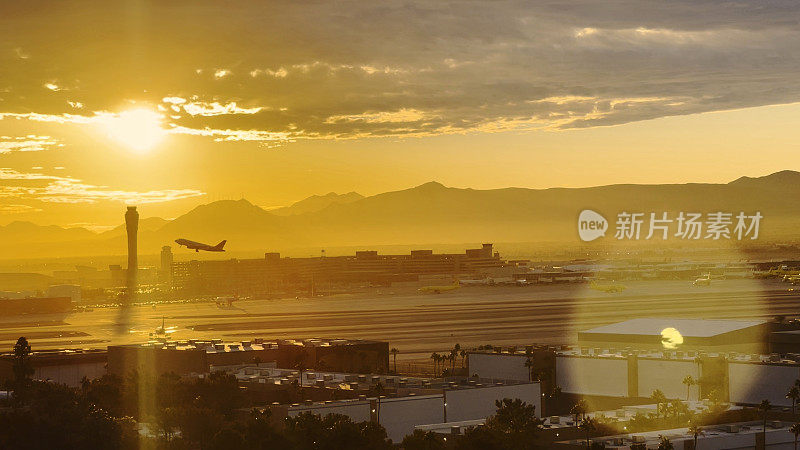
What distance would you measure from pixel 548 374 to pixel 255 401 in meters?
26.2

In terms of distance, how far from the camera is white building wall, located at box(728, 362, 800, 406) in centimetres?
8662

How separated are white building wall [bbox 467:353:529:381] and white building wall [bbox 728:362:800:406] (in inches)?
729

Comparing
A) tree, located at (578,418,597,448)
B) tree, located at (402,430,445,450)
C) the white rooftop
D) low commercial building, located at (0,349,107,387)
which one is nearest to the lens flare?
the white rooftop

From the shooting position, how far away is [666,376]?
93188 millimetres

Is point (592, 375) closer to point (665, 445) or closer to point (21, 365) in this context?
point (665, 445)

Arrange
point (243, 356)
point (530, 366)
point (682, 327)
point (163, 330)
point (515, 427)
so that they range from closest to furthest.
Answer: point (515, 427) < point (530, 366) < point (243, 356) < point (682, 327) < point (163, 330)

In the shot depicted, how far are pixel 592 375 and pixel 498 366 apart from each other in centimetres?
941

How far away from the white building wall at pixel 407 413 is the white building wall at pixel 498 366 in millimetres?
25609

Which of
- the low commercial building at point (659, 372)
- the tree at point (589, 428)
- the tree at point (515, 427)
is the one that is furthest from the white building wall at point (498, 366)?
the tree at point (515, 427)

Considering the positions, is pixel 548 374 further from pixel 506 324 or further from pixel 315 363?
pixel 506 324

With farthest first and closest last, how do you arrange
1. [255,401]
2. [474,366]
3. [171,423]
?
[474,366]
[255,401]
[171,423]

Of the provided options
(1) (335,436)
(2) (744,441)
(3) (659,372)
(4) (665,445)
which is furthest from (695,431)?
(3) (659,372)

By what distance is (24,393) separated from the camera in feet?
231

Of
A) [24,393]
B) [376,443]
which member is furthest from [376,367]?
[376,443]
